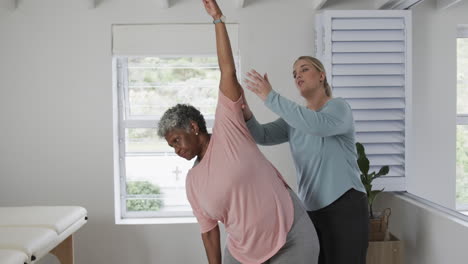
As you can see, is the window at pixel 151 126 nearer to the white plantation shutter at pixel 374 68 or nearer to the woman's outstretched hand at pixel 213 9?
the white plantation shutter at pixel 374 68

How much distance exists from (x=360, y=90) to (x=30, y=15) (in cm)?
243

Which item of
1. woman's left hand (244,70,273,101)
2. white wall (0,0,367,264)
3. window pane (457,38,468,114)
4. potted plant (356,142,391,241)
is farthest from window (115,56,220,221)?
woman's left hand (244,70,273,101)

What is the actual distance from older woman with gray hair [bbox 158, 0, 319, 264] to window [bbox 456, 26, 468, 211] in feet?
5.08

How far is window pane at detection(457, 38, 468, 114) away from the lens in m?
2.93

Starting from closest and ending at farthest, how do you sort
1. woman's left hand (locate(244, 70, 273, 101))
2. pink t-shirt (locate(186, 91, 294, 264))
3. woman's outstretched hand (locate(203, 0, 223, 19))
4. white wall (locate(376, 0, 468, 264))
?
pink t-shirt (locate(186, 91, 294, 264)) < woman's outstretched hand (locate(203, 0, 223, 19)) < woman's left hand (locate(244, 70, 273, 101)) < white wall (locate(376, 0, 468, 264))

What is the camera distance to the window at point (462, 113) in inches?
115

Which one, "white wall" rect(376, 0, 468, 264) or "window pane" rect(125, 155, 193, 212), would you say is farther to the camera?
"window pane" rect(125, 155, 193, 212)

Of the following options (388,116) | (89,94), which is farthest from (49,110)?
(388,116)

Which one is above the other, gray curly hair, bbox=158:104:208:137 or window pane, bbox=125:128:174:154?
gray curly hair, bbox=158:104:208:137

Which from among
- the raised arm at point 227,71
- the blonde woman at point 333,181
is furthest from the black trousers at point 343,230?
the raised arm at point 227,71

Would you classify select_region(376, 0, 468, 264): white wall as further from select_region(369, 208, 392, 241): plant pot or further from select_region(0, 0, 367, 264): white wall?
select_region(0, 0, 367, 264): white wall

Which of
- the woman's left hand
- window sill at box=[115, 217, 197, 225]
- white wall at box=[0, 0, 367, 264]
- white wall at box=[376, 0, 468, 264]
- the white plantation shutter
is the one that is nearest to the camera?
the woman's left hand

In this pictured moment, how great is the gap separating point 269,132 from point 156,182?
1919 mm

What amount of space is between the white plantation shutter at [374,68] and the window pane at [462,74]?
1.23ft
